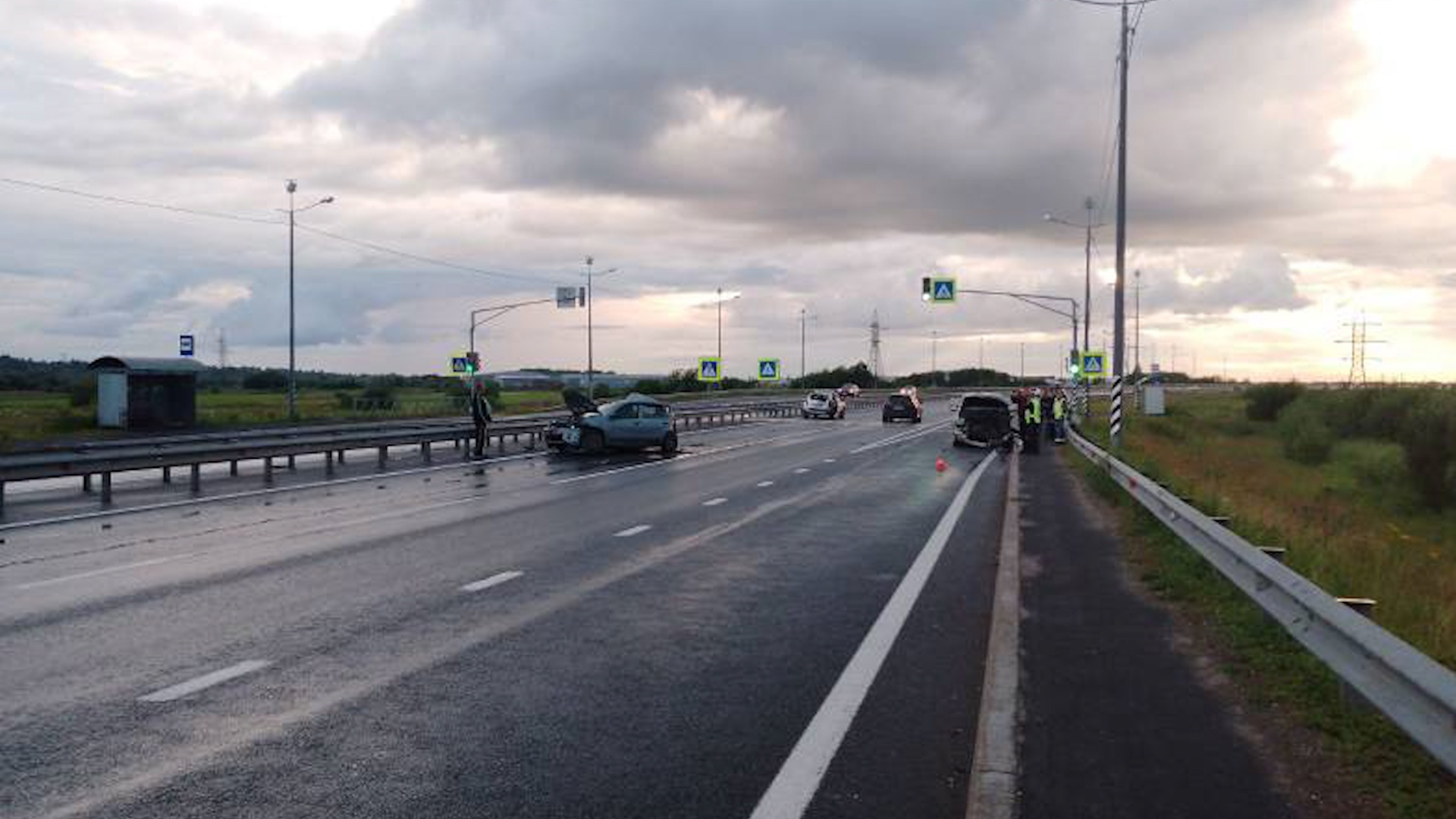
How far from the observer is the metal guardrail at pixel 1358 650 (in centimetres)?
474

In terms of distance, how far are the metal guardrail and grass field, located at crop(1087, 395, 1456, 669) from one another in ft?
3.67

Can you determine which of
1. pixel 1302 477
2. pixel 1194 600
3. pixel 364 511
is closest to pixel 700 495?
pixel 364 511

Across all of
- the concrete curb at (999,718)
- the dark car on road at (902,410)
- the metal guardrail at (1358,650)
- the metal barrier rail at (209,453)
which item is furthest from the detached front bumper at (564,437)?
the dark car on road at (902,410)

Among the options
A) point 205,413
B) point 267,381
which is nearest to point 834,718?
point 205,413

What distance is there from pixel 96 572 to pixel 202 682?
5591 millimetres

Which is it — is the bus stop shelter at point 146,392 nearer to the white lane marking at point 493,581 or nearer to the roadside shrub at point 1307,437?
the white lane marking at point 493,581

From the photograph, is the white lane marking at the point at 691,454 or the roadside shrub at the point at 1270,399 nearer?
the white lane marking at the point at 691,454

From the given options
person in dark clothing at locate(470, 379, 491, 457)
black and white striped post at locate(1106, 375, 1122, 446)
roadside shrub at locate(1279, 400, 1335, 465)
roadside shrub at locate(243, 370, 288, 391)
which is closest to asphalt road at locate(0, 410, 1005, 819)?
black and white striped post at locate(1106, 375, 1122, 446)

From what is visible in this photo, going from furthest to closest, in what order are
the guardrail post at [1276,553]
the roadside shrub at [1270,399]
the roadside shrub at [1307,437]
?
1. the roadside shrub at [1270,399]
2. the roadside shrub at [1307,437]
3. the guardrail post at [1276,553]

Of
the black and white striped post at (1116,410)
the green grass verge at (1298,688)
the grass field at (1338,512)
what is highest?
the black and white striped post at (1116,410)

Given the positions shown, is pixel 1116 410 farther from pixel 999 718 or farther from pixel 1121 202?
pixel 999 718

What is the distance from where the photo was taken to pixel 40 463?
20703mm

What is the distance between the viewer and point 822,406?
70312 millimetres

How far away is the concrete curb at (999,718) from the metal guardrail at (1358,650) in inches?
61.4
